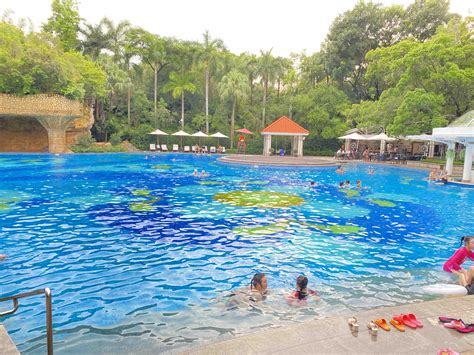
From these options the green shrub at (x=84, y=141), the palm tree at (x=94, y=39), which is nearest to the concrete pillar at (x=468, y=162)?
the green shrub at (x=84, y=141)

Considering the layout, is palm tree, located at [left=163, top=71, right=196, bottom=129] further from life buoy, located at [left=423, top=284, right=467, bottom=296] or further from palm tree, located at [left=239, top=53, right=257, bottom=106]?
life buoy, located at [left=423, top=284, right=467, bottom=296]

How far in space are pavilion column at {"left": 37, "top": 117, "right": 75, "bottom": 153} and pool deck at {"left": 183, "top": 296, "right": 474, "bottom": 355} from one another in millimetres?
38003

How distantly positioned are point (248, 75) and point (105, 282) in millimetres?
43776

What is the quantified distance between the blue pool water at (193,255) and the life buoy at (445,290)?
0.29 m

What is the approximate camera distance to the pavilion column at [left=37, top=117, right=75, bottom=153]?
121 ft

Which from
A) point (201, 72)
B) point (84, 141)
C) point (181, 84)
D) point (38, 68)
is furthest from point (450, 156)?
point (38, 68)

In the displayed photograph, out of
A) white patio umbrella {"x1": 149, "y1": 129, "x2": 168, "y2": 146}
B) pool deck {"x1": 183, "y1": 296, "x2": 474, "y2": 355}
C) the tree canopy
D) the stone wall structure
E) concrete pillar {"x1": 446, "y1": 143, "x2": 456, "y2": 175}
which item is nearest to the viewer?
pool deck {"x1": 183, "y1": 296, "x2": 474, "y2": 355}

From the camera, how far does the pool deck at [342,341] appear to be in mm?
4184

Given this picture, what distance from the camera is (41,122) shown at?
37188 millimetres

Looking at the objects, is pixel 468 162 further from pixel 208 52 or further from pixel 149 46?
pixel 149 46

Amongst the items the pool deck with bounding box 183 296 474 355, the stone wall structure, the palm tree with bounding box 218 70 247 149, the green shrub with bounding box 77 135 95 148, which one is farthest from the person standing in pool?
the palm tree with bounding box 218 70 247 149

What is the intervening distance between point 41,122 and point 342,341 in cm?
3985

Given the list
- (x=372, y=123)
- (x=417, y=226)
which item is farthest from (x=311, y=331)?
(x=372, y=123)

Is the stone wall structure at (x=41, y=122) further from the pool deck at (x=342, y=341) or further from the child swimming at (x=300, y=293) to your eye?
the pool deck at (x=342, y=341)
